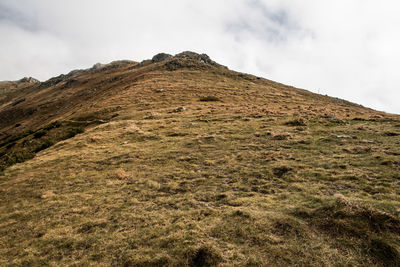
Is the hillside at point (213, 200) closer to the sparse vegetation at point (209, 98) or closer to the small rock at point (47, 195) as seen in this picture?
the small rock at point (47, 195)

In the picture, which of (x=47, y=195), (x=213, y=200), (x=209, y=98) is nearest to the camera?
(x=213, y=200)

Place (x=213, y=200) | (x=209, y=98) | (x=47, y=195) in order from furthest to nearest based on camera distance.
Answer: (x=209, y=98)
(x=47, y=195)
(x=213, y=200)

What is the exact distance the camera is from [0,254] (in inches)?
314

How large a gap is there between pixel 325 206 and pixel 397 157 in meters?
8.17

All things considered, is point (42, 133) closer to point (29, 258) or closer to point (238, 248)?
point (29, 258)

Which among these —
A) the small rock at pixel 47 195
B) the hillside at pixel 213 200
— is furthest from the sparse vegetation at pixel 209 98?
the small rock at pixel 47 195

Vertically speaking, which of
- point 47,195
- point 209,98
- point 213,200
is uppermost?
point 209,98

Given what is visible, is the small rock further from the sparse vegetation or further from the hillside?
the sparse vegetation

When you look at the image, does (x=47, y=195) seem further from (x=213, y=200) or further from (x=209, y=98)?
(x=209, y=98)

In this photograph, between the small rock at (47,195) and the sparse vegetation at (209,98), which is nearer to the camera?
the small rock at (47,195)

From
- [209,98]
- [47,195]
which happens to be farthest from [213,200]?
[209,98]

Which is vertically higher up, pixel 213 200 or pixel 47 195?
pixel 213 200

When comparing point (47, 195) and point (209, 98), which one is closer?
point (47, 195)

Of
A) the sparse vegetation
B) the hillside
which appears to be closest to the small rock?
the hillside
